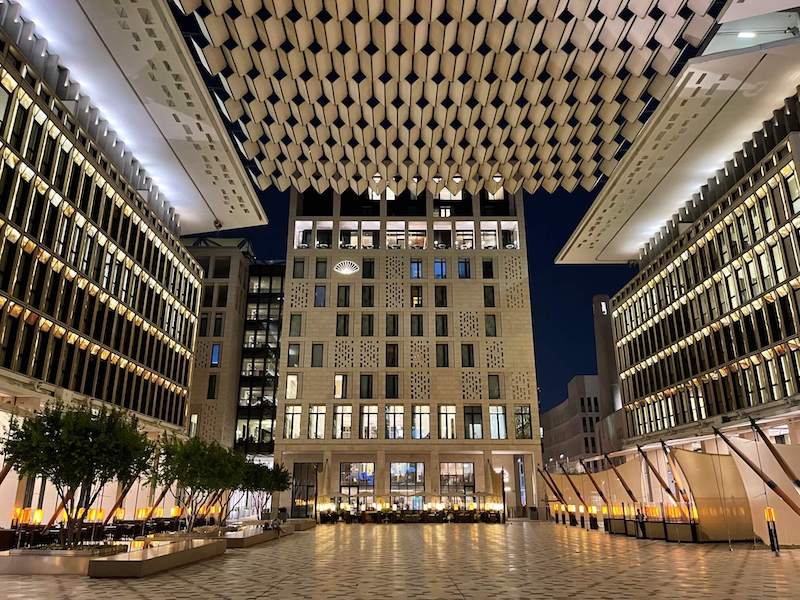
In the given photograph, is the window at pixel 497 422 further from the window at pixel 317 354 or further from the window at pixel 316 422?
the window at pixel 317 354

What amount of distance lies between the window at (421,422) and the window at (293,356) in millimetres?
9127

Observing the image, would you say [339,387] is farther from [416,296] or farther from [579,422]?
[579,422]

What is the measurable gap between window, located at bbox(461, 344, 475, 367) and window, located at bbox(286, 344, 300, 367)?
12082 mm

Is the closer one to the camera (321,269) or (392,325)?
→ (392,325)

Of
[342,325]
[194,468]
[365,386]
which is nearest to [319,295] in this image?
[342,325]

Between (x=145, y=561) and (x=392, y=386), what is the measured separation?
104 ft

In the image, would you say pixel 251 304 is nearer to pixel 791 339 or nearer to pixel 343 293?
pixel 343 293

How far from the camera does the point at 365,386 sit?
42.9 meters

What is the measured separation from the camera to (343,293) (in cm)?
4522

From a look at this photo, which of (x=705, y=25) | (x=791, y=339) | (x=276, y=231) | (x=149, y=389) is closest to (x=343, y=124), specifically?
(x=705, y=25)

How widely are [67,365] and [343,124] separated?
15755mm

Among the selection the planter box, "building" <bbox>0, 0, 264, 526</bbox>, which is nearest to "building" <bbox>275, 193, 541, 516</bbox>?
"building" <bbox>0, 0, 264, 526</bbox>

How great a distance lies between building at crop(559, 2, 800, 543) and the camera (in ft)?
61.9

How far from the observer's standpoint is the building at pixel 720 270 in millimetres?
18859
